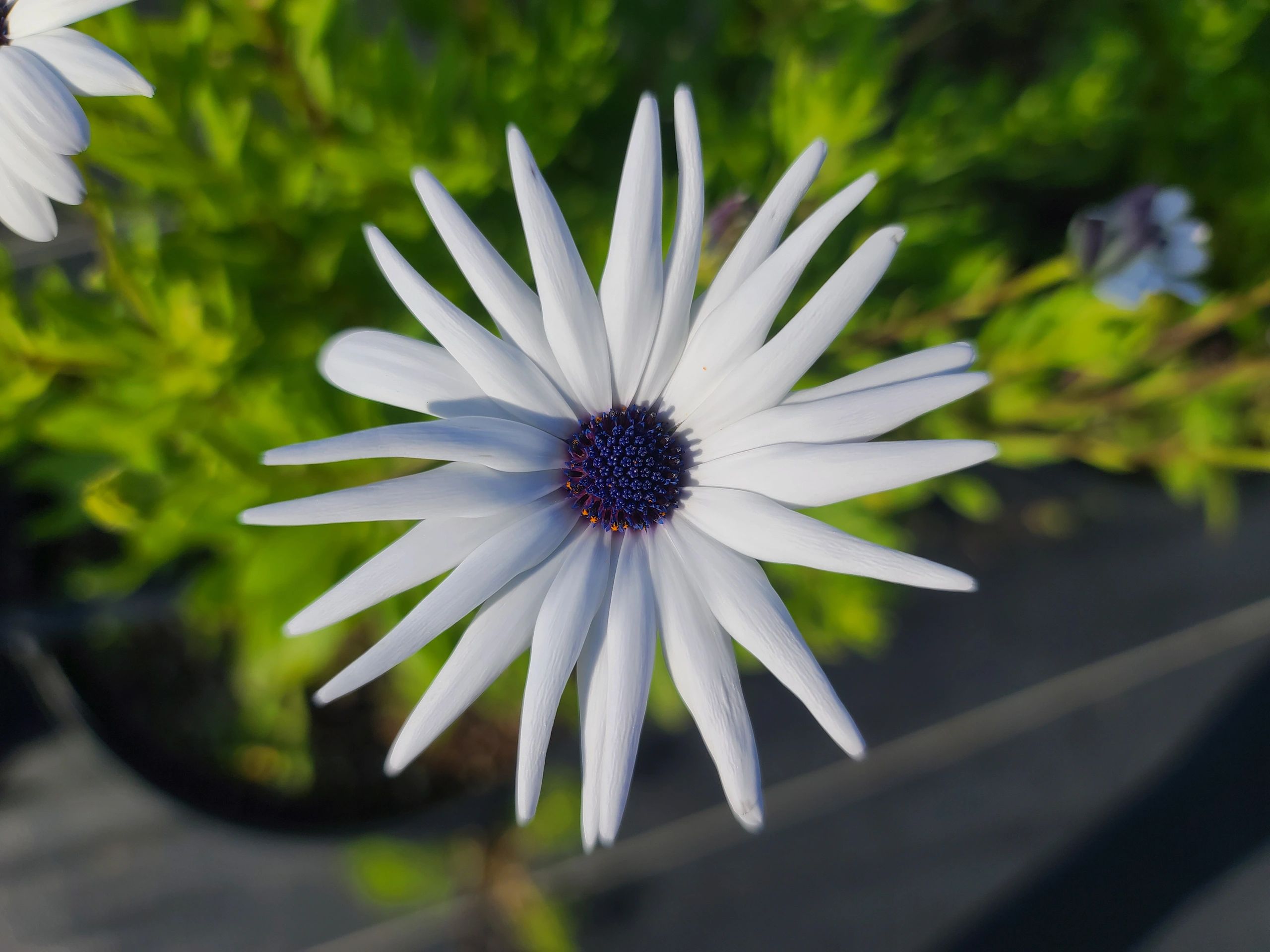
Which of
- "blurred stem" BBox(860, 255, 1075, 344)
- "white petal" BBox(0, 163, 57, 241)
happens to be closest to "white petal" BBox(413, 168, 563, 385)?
"white petal" BBox(0, 163, 57, 241)

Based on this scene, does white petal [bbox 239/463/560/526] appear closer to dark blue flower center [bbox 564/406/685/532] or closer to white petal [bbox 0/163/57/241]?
dark blue flower center [bbox 564/406/685/532]

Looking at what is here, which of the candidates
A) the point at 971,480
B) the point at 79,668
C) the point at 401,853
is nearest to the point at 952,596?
the point at 971,480

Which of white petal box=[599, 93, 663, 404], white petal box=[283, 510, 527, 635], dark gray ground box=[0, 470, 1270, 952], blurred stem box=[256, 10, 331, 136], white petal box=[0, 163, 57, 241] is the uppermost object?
blurred stem box=[256, 10, 331, 136]

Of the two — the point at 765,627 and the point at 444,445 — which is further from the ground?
the point at 444,445

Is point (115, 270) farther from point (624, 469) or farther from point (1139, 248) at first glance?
point (1139, 248)

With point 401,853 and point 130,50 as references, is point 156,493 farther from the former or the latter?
point 401,853

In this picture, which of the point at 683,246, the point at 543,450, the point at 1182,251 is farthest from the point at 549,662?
the point at 1182,251

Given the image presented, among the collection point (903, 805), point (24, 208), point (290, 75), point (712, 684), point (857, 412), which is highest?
point (290, 75)
